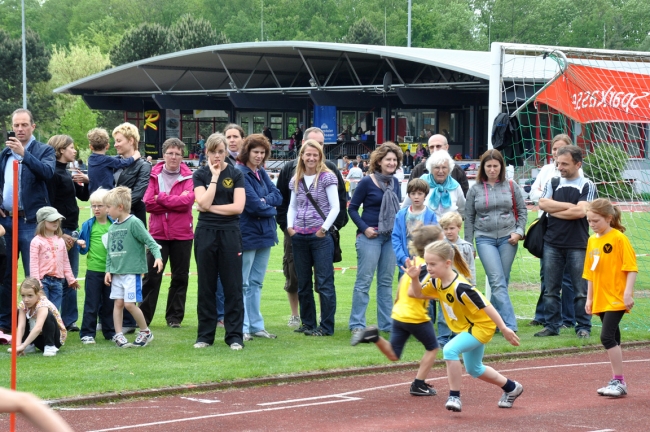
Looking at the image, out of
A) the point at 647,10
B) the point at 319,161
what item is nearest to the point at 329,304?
the point at 319,161

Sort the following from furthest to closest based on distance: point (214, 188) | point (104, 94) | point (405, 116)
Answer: point (104, 94) < point (405, 116) < point (214, 188)

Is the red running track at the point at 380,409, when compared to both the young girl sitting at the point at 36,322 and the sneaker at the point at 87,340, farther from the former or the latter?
the sneaker at the point at 87,340

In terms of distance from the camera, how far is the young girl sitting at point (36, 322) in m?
9.12

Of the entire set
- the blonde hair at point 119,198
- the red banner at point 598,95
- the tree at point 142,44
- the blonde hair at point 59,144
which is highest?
the tree at point 142,44

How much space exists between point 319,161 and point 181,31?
221 ft

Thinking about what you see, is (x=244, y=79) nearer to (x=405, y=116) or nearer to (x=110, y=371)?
(x=405, y=116)

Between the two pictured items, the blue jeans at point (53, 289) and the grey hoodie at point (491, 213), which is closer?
the blue jeans at point (53, 289)

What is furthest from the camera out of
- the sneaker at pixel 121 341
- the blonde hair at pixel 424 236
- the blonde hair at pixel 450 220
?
the sneaker at pixel 121 341

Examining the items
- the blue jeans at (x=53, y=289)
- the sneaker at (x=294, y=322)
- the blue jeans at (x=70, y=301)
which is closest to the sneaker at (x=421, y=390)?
the sneaker at (x=294, y=322)

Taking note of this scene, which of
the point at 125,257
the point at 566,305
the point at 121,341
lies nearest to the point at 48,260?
the point at 125,257

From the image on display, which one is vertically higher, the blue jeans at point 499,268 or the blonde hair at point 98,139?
the blonde hair at point 98,139

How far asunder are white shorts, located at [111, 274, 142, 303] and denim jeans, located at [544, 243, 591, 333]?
436 centimetres

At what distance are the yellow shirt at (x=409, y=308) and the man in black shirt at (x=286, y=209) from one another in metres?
2.85

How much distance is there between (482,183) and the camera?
34.5 feet
